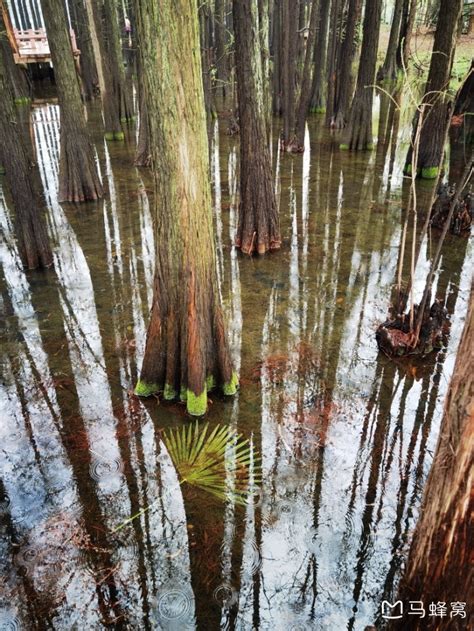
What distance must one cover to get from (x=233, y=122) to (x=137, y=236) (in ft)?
22.3

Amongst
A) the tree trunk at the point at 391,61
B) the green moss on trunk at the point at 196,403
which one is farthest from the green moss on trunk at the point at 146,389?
the tree trunk at the point at 391,61

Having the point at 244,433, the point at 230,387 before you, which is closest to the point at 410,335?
the point at 230,387

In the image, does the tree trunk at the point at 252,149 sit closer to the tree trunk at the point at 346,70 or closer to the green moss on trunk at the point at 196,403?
the green moss on trunk at the point at 196,403

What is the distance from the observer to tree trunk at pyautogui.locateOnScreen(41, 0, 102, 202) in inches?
261

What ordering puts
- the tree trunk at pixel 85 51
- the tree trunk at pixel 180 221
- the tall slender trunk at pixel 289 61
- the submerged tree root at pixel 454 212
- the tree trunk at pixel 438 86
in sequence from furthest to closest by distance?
1. the tree trunk at pixel 85 51
2. the tall slender trunk at pixel 289 61
3. the tree trunk at pixel 438 86
4. the submerged tree root at pixel 454 212
5. the tree trunk at pixel 180 221

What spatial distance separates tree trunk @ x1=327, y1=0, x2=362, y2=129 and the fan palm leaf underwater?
931 cm

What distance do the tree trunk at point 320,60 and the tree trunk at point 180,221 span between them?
9.79 meters

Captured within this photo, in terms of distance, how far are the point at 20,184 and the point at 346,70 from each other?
837 centimetres

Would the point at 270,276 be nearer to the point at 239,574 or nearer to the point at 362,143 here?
the point at 239,574

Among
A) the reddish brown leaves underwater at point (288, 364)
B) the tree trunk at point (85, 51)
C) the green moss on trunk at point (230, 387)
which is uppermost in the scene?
the tree trunk at point (85, 51)

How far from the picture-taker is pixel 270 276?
5.39 m

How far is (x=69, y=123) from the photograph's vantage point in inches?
281

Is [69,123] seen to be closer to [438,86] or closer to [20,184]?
[20,184]

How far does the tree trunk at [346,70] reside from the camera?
31.3ft
